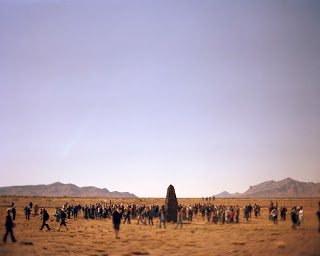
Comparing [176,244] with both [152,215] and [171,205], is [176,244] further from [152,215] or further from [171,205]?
[152,215]

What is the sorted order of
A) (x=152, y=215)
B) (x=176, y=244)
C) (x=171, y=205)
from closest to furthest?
1. (x=176, y=244)
2. (x=171, y=205)
3. (x=152, y=215)

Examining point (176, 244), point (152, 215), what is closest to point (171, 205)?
point (152, 215)

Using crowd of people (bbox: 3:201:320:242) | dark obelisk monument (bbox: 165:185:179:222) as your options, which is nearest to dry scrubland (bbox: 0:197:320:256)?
crowd of people (bbox: 3:201:320:242)

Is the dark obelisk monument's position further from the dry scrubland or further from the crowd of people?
the dry scrubland

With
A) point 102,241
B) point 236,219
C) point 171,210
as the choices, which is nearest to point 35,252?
point 102,241

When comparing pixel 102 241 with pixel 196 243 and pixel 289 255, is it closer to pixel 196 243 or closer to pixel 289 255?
pixel 196 243

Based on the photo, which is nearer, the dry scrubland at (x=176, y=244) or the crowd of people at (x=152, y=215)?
the dry scrubland at (x=176, y=244)

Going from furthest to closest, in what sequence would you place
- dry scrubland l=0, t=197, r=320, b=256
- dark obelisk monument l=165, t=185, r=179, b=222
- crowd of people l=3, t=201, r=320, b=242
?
dark obelisk monument l=165, t=185, r=179, b=222 < crowd of people l=3, t=201, r=320, b=242 < dry scrubland l=0, t=197, r=320, b=256

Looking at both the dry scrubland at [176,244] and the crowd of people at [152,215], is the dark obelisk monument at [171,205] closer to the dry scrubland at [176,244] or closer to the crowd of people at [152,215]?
the crowd of people at [152,215]

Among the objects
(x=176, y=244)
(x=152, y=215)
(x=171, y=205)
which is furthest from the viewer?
(x=152, y=215)

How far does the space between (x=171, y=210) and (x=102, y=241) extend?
35.7ft

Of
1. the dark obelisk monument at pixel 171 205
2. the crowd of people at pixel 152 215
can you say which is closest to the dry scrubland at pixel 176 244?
the crowd of people at pixel 152 215

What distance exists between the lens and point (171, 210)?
2852 cm

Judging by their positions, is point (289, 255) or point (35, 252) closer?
point (289, 255)
